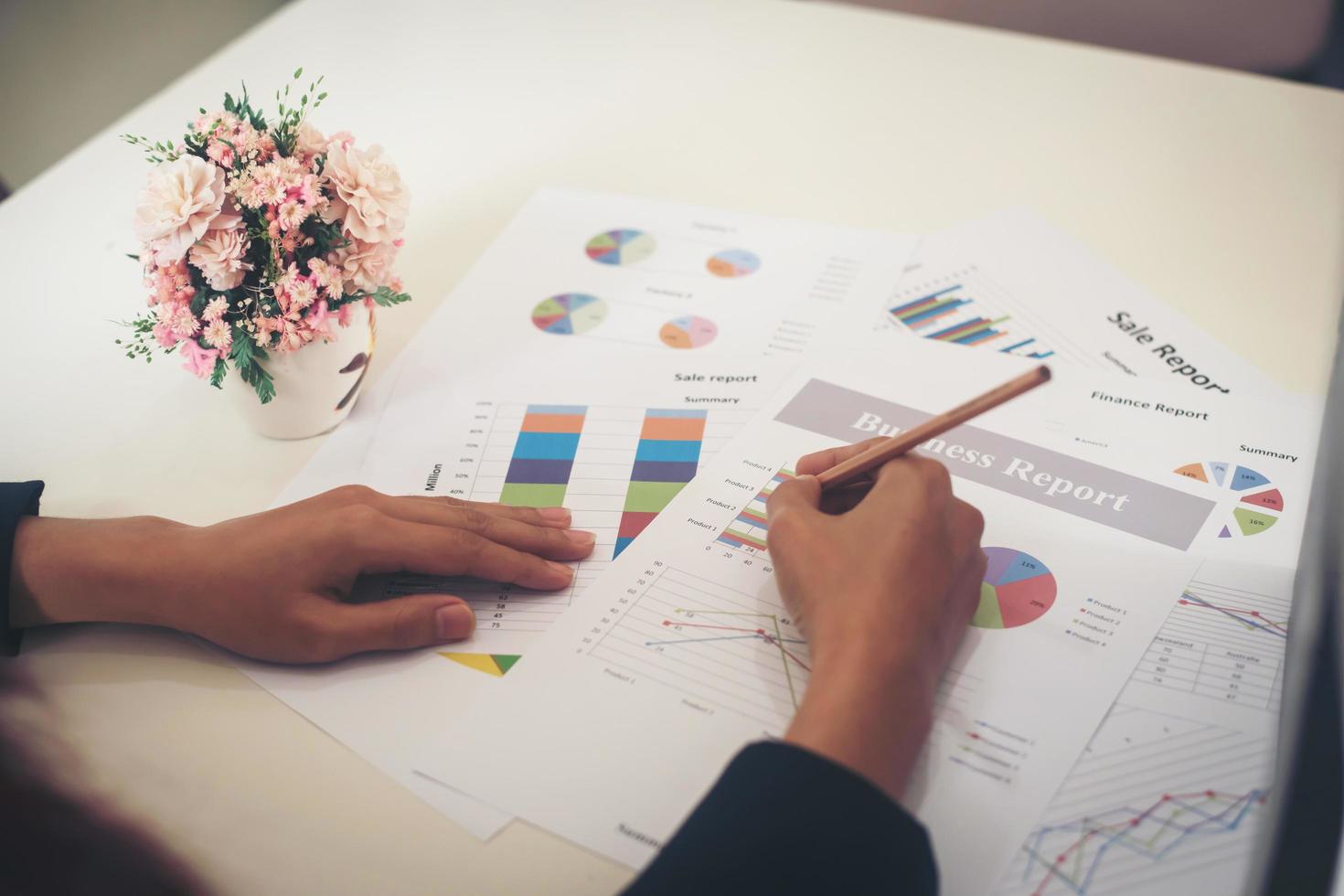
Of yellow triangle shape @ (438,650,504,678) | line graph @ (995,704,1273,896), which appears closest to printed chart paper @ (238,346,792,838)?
yellow triangle shape @ (438,650,504,678)

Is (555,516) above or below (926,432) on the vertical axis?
below

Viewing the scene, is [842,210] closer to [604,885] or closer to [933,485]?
[933,485]

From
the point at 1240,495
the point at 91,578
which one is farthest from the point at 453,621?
the point at 1240,495

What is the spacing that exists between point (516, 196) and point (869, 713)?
818 millimetres

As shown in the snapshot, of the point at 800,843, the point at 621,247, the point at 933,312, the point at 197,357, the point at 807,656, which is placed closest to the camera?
the point at 800,843

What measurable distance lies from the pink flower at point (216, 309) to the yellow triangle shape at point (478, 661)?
31cm

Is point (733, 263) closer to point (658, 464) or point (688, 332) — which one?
point (688, 332)

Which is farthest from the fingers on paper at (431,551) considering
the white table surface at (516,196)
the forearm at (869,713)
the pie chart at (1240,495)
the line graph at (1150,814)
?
the pie chart at (1240,495)

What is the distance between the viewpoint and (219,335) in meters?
0.75

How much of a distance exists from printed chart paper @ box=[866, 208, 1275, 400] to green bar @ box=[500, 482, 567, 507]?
14.7 inches

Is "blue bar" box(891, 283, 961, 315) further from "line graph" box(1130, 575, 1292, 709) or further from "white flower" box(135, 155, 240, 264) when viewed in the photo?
"white flower" box(135, 155, 240, 264)

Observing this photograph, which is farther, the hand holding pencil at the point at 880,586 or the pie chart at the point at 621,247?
the pie chart at the point at 621,247

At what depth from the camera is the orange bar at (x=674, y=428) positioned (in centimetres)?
85

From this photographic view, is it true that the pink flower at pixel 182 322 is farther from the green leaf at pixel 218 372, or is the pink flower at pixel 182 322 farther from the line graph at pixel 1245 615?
the line graph at pixel 1245 615
